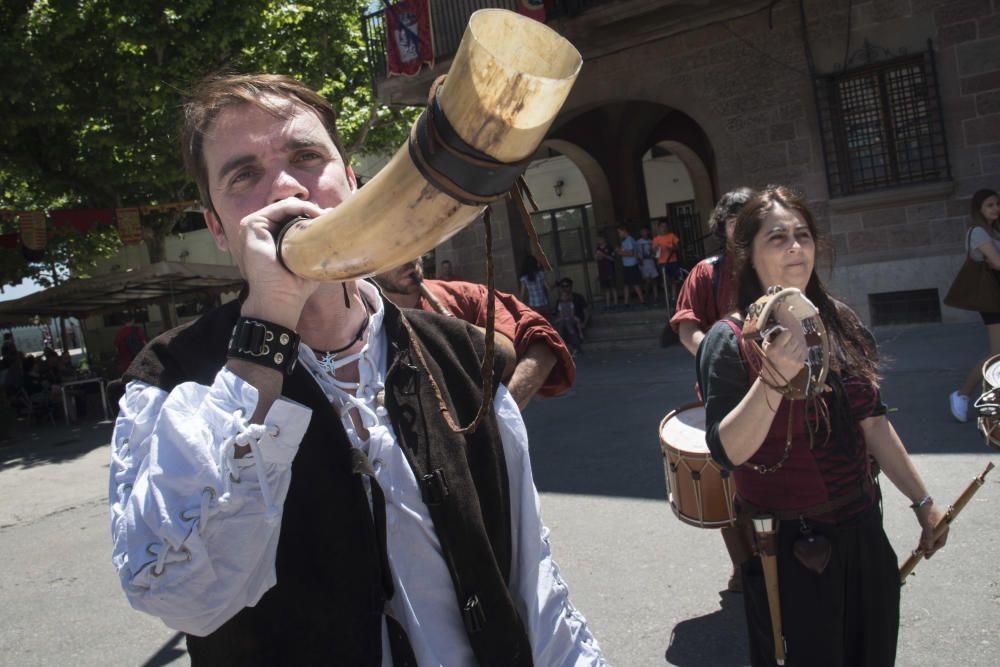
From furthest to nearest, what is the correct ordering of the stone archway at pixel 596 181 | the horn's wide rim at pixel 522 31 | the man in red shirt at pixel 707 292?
the stone archway at pixel 596 181
the man in red shirt at pixel 707 292
the horn's wide rim at pixel 522 31

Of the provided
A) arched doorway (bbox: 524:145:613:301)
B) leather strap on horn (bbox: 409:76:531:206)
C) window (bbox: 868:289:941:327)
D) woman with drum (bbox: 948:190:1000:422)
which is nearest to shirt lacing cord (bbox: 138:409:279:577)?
leather strap on horn (bbox: 409:76:531:206)

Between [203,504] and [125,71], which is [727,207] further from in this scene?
[125,71]

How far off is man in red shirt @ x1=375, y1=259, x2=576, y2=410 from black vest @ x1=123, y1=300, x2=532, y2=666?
983 mm

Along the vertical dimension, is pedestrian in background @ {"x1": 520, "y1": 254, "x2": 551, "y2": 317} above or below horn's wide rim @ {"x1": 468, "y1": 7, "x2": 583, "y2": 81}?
below

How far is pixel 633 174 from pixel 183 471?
17185 mm

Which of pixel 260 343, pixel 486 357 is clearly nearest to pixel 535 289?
pixel 486 357

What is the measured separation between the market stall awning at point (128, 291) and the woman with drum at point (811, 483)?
1298 cm

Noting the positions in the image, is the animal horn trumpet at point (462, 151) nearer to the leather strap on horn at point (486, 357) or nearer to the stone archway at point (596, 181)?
the leather strap on horn at point (486, 357)

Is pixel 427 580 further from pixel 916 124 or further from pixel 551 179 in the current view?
pixel 551 179

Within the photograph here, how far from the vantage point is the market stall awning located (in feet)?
48.3

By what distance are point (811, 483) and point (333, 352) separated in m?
1.53

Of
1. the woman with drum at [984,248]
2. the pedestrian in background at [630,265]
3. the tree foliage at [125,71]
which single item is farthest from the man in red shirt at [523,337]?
the pedestrian in background at [630,265]

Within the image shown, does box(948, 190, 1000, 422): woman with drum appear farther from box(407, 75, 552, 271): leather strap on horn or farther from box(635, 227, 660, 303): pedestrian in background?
box(635, 227, 660, 303): pedestrian in background

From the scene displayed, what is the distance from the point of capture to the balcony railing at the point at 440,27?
13.2 metres
